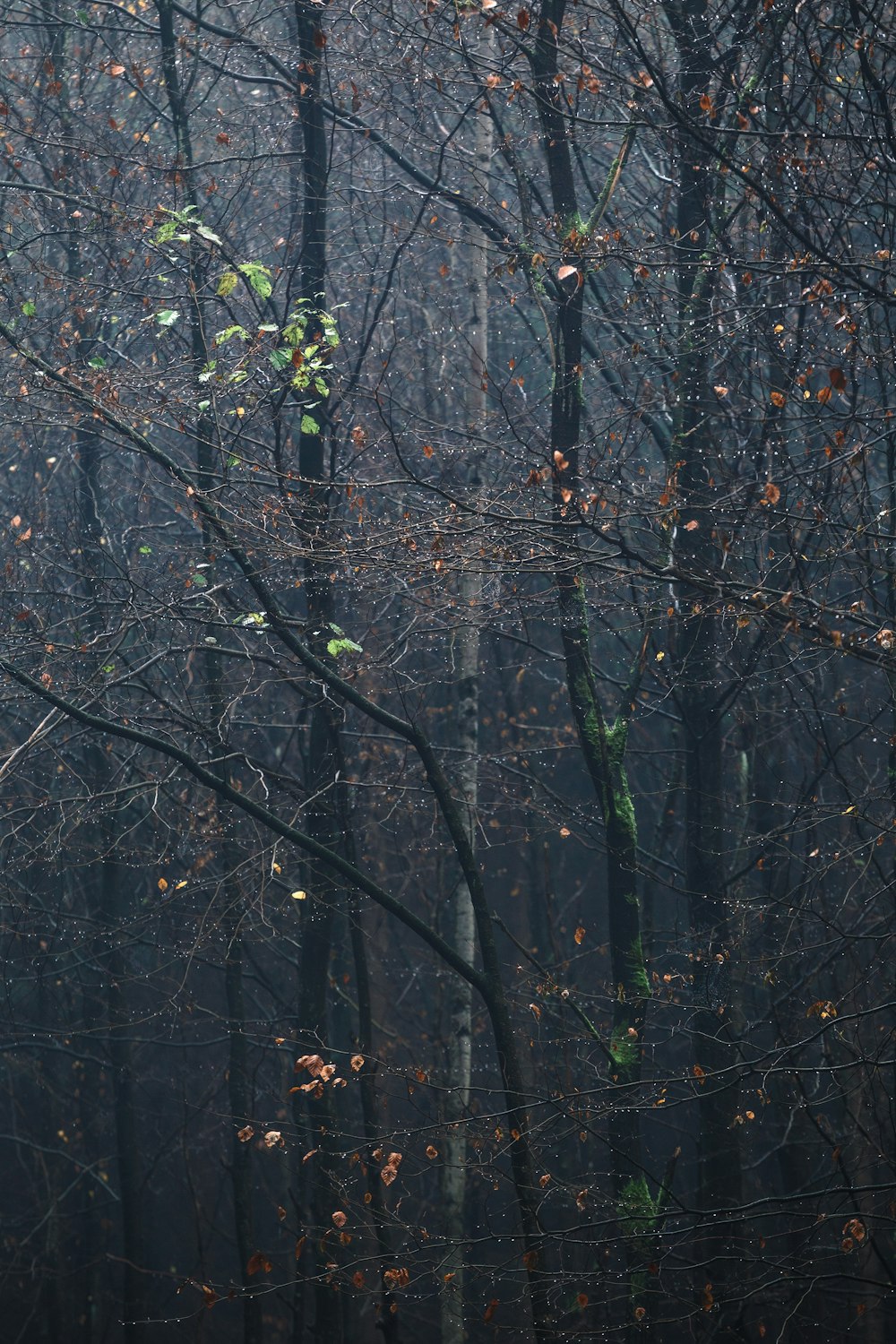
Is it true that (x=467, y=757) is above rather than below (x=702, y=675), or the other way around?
below

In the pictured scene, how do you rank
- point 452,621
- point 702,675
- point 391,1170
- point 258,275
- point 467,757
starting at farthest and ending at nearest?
1. point 467,757
2. point 702,675
3. point 452,621
4. point 258,275
5. point 391,1170

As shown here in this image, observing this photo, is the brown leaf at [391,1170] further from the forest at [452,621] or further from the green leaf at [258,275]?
the green leaf at [258,275]

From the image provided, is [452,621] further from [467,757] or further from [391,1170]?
[391,1170]

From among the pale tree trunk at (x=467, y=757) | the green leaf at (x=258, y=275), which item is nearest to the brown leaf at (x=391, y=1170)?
the pale tree trunk at (x=467, y=757)

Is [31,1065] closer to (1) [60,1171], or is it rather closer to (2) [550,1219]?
(1) [60,1171]

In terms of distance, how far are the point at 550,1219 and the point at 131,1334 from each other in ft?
21.6

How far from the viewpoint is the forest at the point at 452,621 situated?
696 cm

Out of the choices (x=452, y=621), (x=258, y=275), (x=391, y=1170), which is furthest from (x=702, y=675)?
(x=391, y=1170)

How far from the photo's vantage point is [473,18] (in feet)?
31.8

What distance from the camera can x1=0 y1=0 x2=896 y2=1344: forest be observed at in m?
6.96

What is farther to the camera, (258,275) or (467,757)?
(467,757)

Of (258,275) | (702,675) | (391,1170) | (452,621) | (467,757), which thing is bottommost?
(391,1170)

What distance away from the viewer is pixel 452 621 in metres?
8.55

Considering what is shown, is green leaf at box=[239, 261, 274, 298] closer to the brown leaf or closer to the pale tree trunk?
the pale tree trunk
